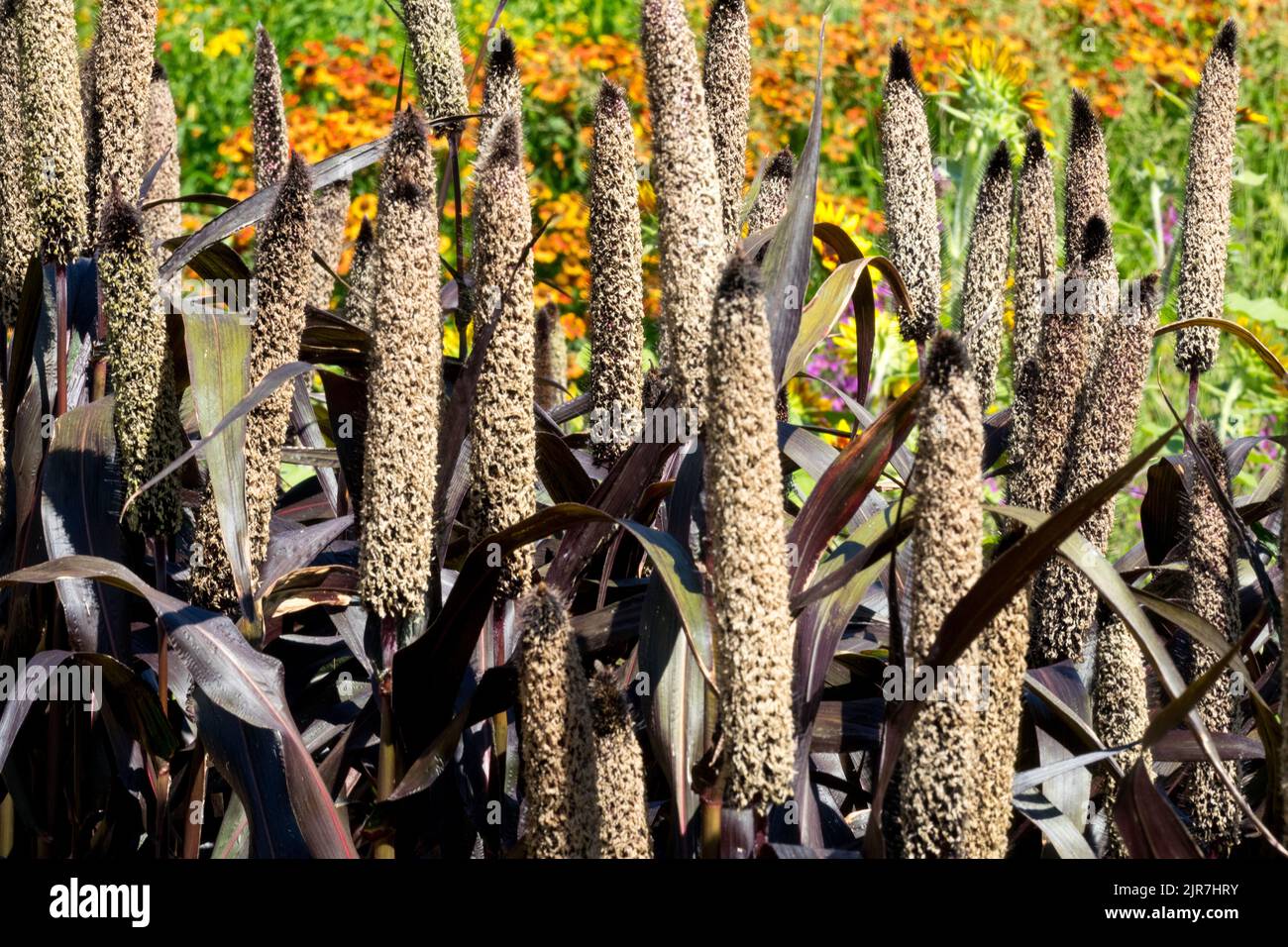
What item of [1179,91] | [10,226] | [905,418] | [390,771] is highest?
[1179,91]

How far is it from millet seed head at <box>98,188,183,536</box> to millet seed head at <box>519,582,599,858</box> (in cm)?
Answer: 76

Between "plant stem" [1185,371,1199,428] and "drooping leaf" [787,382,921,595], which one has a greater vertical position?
"plant stem" [1185,371,1199,428]

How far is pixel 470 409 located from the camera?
2.18m

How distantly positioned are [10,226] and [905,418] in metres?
1.64

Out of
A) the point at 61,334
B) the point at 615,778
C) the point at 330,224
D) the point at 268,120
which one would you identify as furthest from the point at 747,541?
the point at 330,224

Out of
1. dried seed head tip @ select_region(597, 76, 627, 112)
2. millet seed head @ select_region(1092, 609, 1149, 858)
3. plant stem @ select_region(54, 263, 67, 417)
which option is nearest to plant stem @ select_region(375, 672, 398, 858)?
plant stem @ select_region(54, 263, 67, 417)

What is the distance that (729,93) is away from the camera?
2660 mm

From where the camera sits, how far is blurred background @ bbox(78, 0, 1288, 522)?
8633 millimetres

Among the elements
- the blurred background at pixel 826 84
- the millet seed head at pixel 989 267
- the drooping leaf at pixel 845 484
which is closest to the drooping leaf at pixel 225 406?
the drooping leaf at pixel 845 484

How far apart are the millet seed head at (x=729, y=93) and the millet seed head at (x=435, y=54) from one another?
19.4 inches

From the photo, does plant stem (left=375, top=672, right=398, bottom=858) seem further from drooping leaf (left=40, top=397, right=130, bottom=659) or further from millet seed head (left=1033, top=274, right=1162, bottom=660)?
millet seed head (left=1033, top=274, right=1162, bottom=660)

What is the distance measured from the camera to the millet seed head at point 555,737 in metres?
1.71
